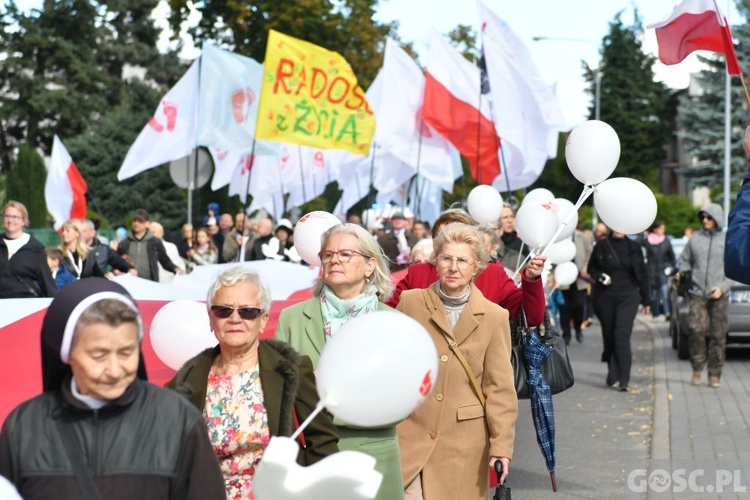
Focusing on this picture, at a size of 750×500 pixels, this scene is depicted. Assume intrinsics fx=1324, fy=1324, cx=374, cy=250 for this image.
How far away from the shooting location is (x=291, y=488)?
3.21 m

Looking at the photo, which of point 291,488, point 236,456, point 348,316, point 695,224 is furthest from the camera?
point 695,224

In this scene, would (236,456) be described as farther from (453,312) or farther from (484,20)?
(484,20)

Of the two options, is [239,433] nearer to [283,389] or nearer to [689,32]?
[283,389]

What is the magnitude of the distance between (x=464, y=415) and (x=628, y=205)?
66.9 inches

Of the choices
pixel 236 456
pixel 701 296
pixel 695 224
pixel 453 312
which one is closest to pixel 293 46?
pixel 701 296

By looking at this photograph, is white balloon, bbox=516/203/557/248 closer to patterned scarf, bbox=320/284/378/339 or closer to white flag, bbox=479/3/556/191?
patterned scarf, bbox=320/284/378/339

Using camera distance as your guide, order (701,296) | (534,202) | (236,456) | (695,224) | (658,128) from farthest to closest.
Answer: (658,128)
(695,224)
(701,296)
(534,202)
(236,456)

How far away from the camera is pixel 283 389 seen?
414cm

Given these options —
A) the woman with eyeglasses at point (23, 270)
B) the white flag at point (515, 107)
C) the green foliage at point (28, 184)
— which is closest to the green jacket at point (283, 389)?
the woman with eyeglasses at point (23, 270)

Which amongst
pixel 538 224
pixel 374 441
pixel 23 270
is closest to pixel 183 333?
pixel 374 441

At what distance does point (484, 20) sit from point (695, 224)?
41221 millimetres

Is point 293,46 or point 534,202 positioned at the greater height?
point 293,46

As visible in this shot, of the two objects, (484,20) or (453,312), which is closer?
(453,312)

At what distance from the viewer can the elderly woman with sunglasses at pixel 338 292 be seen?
5156mm
